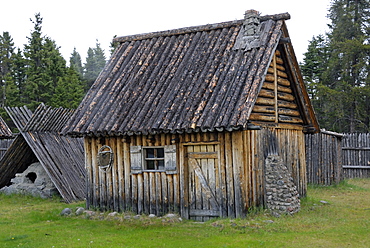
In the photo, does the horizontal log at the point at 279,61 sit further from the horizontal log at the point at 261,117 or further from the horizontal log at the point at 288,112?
the horizontal log at the point at 261,117

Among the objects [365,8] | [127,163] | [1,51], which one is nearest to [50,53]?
[1,51]

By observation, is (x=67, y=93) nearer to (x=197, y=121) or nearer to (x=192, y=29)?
(x=192, y=29)

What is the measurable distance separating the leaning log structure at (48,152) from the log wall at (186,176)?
3.88 m

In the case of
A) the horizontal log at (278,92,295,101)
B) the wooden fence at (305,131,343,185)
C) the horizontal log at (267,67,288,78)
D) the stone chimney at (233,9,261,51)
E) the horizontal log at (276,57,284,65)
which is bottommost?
the wooden fence at (305,131,343,185)

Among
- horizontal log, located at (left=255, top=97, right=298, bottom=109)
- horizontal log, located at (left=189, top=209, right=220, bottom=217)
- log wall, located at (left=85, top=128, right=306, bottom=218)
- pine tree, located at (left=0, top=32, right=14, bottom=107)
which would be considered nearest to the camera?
log wall, located at (left=85, top=128, right=306, bottom=218)

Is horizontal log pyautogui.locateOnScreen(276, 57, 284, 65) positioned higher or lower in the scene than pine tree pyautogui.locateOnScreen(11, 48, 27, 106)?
lower

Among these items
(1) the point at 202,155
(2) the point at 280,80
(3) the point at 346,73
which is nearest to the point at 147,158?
(1) the point at 202,155

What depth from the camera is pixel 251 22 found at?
1453 cm

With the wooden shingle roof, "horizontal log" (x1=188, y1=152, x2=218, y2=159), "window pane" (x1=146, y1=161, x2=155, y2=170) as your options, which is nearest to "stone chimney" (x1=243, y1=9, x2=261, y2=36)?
the wooden shingle roof

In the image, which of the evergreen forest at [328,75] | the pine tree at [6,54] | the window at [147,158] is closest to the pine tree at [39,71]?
the evergreen forest at [328,75]

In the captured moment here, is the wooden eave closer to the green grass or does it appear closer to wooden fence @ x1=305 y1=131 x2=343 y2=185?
the green grass

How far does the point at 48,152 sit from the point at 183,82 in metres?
8.25

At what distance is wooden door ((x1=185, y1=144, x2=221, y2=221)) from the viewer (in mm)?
12938

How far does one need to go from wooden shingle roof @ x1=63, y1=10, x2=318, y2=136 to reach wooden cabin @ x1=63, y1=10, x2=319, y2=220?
1.5 inches
